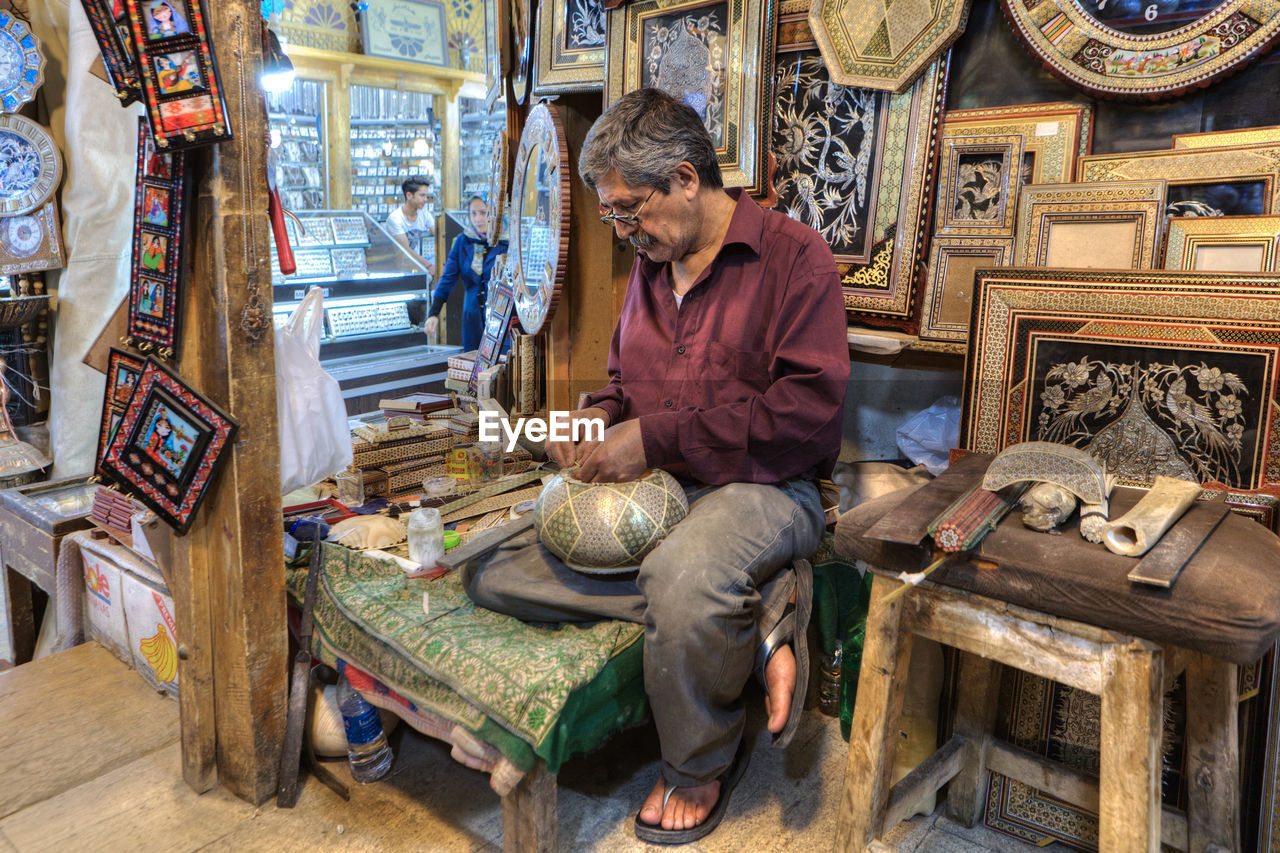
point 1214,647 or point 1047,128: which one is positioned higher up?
point 1047,128

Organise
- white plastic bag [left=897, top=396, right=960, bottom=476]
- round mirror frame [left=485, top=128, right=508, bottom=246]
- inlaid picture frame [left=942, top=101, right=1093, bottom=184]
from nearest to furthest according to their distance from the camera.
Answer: inlaid picture frame [left=942, top=101, right=1093, bottom=184] → white plastic bag [left=897, top=396, right=960, bottom=476] → round mirror frame [left=485, top=128, right=508, bottom=246]

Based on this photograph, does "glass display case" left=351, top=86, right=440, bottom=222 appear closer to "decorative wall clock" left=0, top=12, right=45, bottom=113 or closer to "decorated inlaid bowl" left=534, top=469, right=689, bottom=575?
"decorative wall clock" left=0, top=12, right=45, bottom=113

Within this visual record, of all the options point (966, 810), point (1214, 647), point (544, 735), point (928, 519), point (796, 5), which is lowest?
point (966, 810)

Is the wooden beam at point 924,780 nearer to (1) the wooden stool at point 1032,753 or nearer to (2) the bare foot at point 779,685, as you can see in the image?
(1) the wooden stool at point 1032,753

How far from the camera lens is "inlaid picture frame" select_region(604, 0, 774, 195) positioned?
9.75 ft

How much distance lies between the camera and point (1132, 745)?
1438 mm

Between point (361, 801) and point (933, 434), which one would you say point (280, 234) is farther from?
point (933, 434)

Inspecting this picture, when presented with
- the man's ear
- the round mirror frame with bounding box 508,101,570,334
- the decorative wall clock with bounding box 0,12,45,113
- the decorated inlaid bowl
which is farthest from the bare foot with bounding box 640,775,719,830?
the decorative wall clock with bounding box 0,12,45,113

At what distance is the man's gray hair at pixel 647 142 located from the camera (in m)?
2.17

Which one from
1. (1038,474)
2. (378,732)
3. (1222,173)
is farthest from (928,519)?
(378,732)

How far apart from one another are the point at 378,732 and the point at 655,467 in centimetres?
105

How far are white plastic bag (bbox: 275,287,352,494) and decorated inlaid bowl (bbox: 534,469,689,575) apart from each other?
897mm

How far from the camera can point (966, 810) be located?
2.14 metres

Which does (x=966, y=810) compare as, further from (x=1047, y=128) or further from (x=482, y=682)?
(x=1047, y=128)
